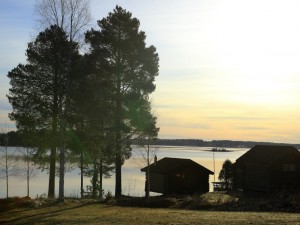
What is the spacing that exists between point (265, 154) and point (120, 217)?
25.8 metres

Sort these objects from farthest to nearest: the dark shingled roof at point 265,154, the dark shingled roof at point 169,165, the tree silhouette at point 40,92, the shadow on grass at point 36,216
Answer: the dark shingled roof at point 265,154, the dark shingled roof at point 169,165, the tree silhouette at point 40,92, the shadow on grass at point 36,216

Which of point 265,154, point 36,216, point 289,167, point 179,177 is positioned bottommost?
point 36,216

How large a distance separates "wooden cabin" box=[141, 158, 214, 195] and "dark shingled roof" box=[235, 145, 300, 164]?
4994 mm

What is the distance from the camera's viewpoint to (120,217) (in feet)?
68.7

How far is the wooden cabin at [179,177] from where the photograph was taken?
4075 cm

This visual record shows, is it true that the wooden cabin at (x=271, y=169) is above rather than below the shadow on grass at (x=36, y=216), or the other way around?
above

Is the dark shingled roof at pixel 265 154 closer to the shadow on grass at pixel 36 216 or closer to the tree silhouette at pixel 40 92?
the tree silhouette at pixel 40 92

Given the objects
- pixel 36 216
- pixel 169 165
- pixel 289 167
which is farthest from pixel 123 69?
pixel 289 167

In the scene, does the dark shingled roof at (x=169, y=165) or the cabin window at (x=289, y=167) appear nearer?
the dark shingled roof at (x=169, y=165)

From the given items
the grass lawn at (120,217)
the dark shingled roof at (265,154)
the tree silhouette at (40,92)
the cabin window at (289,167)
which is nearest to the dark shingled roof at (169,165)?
the dark shingled roof at (265,154)

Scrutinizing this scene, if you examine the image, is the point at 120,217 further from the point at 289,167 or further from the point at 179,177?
the point at 289,167

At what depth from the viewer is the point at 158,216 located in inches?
823

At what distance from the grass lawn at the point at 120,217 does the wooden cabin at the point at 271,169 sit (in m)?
19.8

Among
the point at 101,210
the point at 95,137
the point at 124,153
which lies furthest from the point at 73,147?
the point at 101,210
